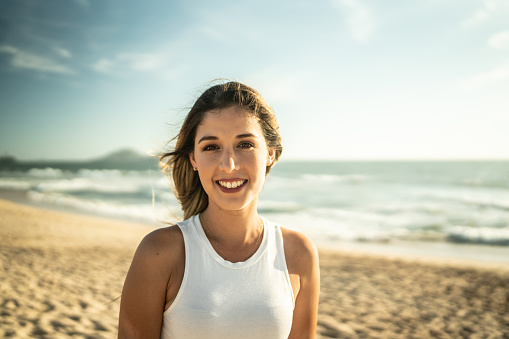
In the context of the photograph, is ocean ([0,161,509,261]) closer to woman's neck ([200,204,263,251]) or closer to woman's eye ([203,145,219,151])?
woman's neck ([200,204,263,251])

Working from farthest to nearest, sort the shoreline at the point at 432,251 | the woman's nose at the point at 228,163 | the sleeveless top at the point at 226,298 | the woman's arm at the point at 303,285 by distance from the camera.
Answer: the shoreline at the point at 432,251 → the woman's arm at the point at 303,285 → the woman's nose at the point at 228,163 → the sleeveless top at the point at 226,298

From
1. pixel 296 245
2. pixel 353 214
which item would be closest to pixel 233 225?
pixel 296 245

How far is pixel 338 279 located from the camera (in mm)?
7641

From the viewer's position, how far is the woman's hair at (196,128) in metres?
1.88

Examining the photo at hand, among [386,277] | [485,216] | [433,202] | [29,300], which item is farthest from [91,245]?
[433,202]

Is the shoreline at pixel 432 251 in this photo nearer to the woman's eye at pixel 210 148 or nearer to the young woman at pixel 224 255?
the young woman at pixel 224 255

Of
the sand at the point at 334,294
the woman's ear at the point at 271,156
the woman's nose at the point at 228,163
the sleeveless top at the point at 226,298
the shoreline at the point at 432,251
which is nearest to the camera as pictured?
the sleeveless top at the point at 226,298

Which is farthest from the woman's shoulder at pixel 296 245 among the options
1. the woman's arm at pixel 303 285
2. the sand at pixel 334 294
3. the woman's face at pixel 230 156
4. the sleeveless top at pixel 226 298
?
the sand at pixel 334 294

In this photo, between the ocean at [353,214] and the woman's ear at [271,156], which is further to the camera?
the ocean at [353,214]

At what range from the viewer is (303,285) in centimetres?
186

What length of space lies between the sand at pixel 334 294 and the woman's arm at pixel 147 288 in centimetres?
246

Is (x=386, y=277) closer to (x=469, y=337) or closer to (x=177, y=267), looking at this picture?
(x=469, y=337)

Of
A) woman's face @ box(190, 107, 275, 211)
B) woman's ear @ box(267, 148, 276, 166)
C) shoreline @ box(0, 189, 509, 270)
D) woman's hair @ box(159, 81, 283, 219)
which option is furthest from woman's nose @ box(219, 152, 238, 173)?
shoreline @ box(0, 189, 509, 270)

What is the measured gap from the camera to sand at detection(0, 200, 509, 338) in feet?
15.3
